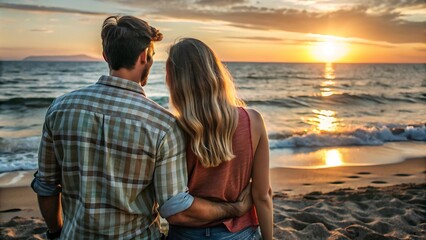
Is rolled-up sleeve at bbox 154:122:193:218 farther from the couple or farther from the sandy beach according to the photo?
the sandy beach

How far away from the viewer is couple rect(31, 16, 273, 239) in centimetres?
189

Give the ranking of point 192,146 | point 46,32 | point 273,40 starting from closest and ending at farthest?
point 192,146
point 46,32
point 273,40

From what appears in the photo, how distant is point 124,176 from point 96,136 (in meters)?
0.20

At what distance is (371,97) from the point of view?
2225 centimetres

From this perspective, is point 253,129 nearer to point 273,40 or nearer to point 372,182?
point 372,182

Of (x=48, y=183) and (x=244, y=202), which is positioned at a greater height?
(x=48, y=183)

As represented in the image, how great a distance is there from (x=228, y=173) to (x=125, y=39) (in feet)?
2.53

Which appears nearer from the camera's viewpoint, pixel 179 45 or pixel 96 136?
pixel 96 136

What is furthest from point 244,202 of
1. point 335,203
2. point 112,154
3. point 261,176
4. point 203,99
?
point 335,203

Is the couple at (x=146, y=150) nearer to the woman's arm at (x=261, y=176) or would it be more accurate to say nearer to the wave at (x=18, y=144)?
the woman's arm at (x=261, y=176)

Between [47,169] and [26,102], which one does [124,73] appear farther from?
[26,102]

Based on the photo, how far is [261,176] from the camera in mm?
2254

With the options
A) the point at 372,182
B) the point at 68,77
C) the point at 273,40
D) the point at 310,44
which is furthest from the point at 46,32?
the point at 372,182

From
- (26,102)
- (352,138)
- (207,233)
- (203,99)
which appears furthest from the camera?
(26,102)
